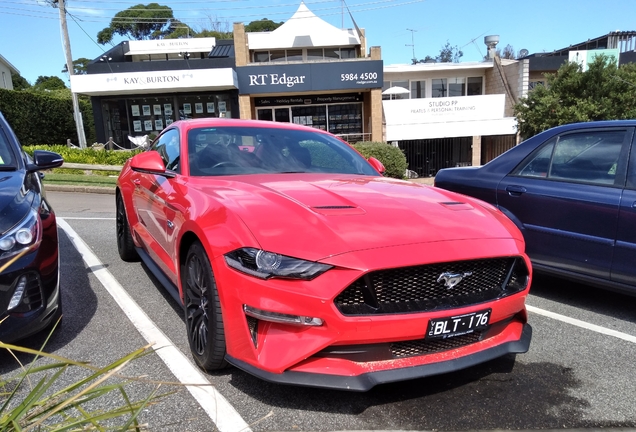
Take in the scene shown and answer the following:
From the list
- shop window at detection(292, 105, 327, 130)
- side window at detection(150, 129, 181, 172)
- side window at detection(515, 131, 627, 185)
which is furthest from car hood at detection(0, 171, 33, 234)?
shop window at detection(292, 105, 327, 130)

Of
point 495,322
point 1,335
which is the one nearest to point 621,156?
point 495,322

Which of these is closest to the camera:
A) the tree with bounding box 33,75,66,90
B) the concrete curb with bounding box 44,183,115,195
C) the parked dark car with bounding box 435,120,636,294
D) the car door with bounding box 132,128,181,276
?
the car door with bounding box 132,128,181,276

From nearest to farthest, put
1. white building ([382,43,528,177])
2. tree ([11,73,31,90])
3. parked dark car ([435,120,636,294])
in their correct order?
parked dark car ([435,120,636,294]) → white building ([382,43,528,177]) → tree ([11,73,31,90])

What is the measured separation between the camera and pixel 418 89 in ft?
93.7

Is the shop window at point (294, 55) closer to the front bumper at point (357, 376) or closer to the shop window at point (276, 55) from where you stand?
the shop window at point (276, 55)

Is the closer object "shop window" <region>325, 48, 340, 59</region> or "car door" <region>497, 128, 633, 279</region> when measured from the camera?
"car door" <region>497, 128, 633, 279</region>

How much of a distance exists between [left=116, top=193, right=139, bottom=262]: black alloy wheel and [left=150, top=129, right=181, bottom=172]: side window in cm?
87

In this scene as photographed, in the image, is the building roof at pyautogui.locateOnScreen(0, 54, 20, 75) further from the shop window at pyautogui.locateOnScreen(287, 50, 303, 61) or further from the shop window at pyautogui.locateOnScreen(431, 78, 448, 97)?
the shop window at pyautogui.locateOnScreen(431, 78, 448, 97)

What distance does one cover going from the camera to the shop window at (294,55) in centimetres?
2653

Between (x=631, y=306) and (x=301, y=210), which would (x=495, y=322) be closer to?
(x=301, y=210)

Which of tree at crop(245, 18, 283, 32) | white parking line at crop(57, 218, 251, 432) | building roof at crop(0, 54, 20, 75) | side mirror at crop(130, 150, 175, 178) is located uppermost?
tree at crop(245, 18, 283, 32)

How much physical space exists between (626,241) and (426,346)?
216 centimetres

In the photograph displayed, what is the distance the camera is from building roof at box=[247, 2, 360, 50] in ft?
84.9

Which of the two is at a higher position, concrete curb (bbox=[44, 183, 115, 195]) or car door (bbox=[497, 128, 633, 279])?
car door (bbox=[497, 128, 633, 279])
